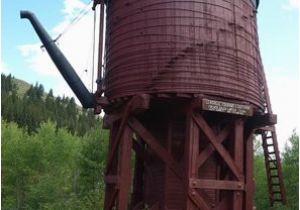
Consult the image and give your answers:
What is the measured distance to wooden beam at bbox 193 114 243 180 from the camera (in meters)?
10.3

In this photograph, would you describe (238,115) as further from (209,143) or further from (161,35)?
(161,35)

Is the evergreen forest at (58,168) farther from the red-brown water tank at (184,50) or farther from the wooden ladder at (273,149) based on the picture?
the red-brown water tank at (184,50)

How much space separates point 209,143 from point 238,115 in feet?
3.07

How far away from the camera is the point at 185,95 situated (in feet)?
33.7

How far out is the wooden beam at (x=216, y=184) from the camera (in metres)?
9.91

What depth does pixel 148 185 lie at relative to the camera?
12.3 meters

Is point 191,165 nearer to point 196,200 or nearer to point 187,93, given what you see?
point 196,200

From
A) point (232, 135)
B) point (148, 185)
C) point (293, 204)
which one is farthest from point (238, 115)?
point (293, 204)

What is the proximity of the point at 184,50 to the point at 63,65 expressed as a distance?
404 centimetres

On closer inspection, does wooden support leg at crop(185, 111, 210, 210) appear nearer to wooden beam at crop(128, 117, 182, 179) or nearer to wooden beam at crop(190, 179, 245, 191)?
wooden beam at crop(190, 179, 245, 191)

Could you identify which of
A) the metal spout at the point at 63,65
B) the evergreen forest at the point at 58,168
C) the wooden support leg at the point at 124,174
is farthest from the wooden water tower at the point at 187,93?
the evergreen forest at the point at 58,168

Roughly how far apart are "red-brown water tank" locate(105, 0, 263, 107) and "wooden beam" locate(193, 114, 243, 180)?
2.11 ft

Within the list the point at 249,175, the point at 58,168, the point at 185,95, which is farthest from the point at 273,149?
the point at 58,168

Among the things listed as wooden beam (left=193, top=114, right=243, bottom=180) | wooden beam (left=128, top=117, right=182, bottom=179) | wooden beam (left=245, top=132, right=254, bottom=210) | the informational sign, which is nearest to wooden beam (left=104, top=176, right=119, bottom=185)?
wooden beam (left=128, top=117, right=182, bottom=179)
